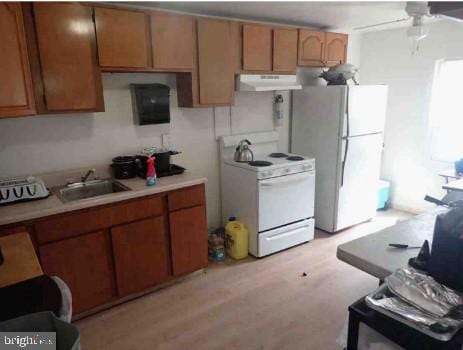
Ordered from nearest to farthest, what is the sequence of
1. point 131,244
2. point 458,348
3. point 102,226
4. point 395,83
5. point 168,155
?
point 458,348 → point 102,226 → point 131,244 → point 168,155 → point 395,83

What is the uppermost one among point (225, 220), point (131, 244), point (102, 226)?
point (102, 226)

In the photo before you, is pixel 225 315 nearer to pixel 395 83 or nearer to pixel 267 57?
pixel 267 57

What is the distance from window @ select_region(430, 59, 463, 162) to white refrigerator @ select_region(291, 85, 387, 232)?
0.73 m

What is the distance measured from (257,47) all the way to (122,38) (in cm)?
129

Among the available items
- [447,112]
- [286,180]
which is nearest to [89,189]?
[286,180]

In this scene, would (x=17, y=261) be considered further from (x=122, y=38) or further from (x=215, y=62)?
(x=215, y=62)

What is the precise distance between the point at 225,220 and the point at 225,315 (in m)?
1.27

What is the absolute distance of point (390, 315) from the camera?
0.99m

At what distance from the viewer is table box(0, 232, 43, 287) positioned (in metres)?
1.24

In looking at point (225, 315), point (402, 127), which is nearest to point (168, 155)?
point (225, 315)

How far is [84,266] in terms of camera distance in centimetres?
227

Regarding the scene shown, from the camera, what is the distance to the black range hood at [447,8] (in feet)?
2.89

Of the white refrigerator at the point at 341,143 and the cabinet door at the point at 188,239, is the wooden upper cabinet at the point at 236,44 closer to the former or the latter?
the white refrigerator at the point at 341,143

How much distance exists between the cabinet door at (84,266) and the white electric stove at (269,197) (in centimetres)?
135
